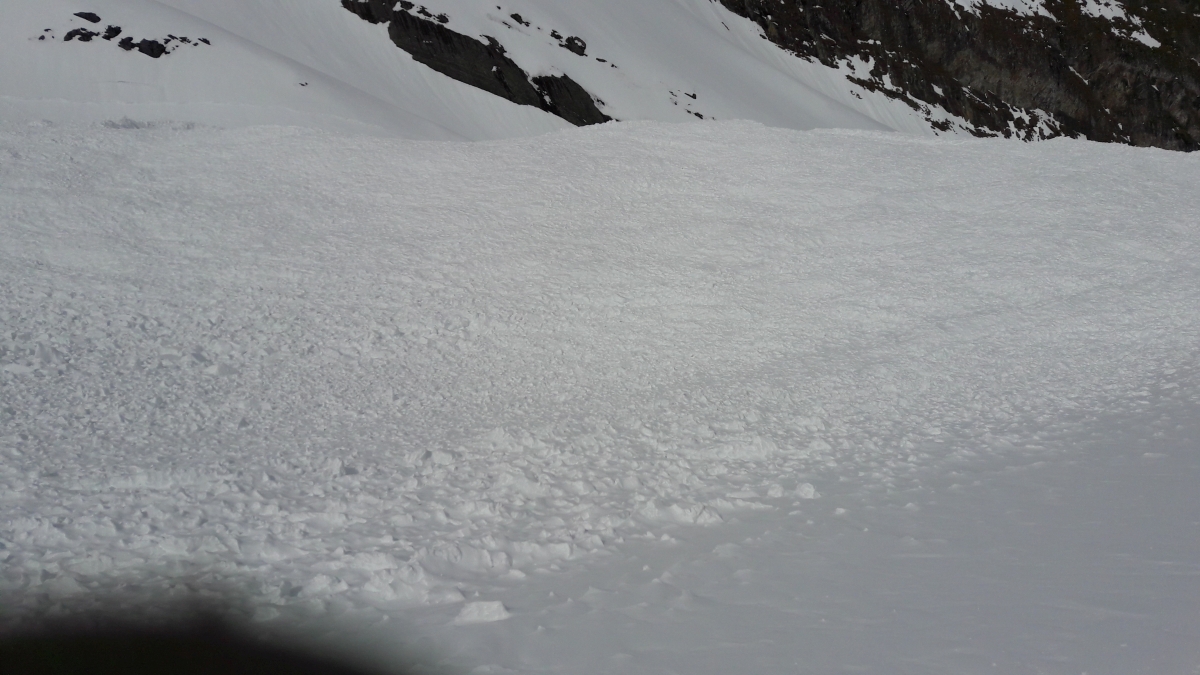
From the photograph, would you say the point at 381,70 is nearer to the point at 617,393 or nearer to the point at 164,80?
the point at 164,80

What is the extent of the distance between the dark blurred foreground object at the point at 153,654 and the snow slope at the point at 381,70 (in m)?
18.9

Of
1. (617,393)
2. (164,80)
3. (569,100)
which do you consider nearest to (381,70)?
(569,100)

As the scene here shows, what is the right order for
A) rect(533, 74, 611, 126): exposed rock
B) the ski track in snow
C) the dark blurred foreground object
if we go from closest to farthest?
the dark blurred foreground object
the ski track in snow
rect(533, 74, 611, 126): exposed rock

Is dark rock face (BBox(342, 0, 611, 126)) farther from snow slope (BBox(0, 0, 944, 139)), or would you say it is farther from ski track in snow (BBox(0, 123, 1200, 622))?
ski track in snow (BBox(0, 123, 1200, 622))

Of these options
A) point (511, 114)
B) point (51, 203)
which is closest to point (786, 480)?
point (51, 203)

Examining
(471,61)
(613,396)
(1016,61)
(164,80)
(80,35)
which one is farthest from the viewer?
(1016,61)

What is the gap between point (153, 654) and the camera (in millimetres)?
4586

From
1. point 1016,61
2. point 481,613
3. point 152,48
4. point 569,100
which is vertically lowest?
point 481,613

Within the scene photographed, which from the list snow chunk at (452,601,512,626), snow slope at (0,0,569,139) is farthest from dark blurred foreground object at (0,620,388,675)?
snow slope at (0,0,569,139)

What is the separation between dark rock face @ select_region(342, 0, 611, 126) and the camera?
42.1 metres

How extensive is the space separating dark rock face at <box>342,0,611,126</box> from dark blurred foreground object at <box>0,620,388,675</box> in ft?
129

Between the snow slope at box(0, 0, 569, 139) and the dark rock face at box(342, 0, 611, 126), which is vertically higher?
the dark rock face at box(342, 0, 611, 126)

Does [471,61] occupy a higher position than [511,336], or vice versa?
[471,61]

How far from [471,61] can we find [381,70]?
5519 mm
